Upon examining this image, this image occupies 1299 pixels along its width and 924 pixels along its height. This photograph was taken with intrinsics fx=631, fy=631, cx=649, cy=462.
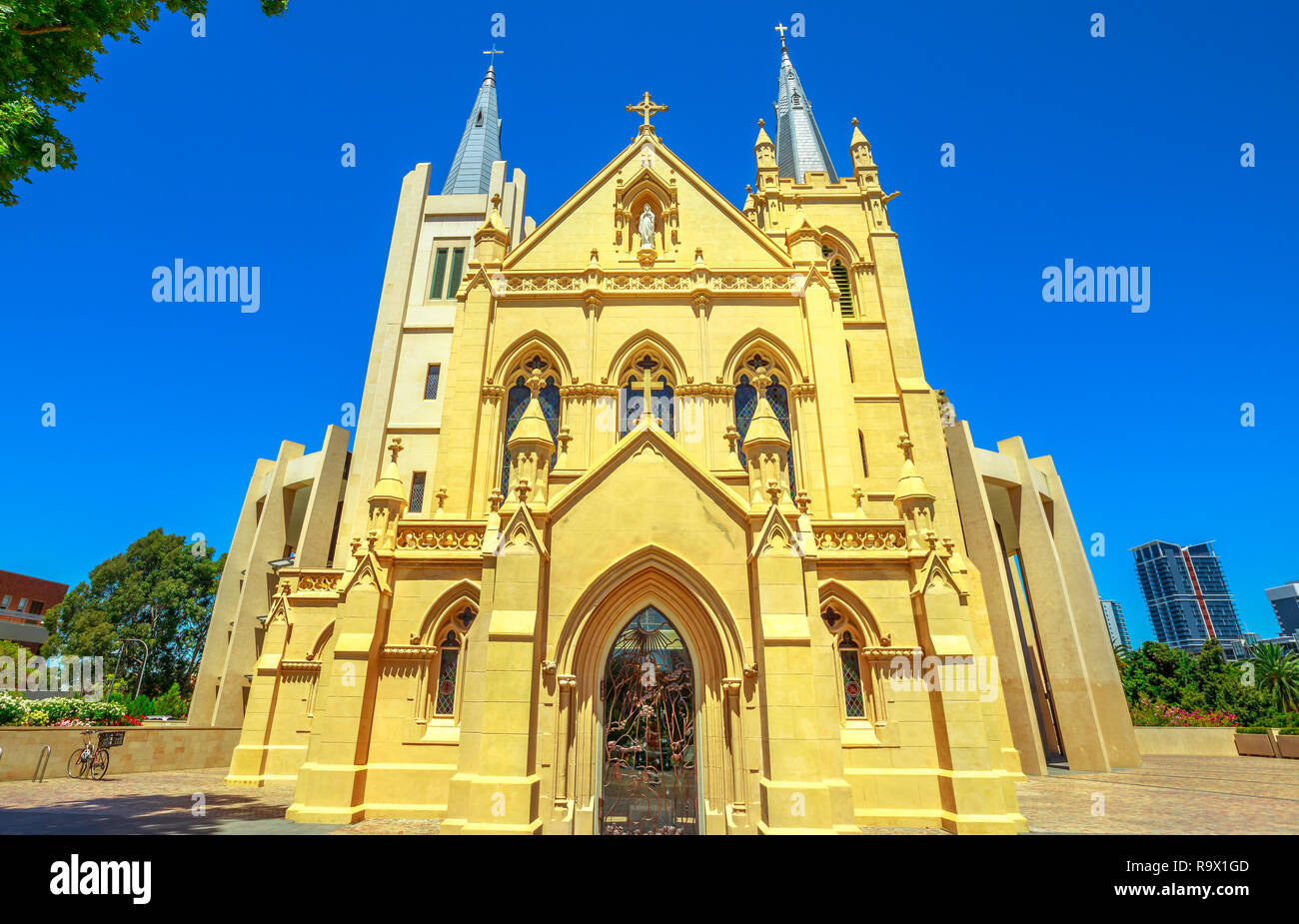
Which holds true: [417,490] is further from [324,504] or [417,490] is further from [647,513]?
[647,513]

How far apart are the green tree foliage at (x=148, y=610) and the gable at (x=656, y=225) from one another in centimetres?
3686

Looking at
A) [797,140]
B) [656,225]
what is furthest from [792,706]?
[797,140]

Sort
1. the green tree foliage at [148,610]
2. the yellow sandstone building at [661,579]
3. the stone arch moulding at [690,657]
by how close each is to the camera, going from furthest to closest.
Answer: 1. the green tree foliage at [148,610]
2. the yellow sandstone building at [661,579]
3. the stone arch moulding at [690,657]

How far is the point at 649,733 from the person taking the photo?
11695 millimetres

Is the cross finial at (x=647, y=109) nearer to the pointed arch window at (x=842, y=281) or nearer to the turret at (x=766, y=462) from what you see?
the pointed arch window at (x=842, y=281)

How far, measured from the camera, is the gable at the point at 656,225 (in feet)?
67.8

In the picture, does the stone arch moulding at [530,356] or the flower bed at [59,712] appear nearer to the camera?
the flower bed at [59,712]

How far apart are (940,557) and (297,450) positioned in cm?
3163

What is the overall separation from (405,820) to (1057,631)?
81.1 feet

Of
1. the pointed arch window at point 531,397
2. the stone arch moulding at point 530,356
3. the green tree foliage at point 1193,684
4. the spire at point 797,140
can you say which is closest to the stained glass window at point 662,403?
the stone arch moulding at point 530,356

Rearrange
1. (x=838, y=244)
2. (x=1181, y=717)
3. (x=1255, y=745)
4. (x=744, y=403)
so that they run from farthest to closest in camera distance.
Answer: (x=1181, y=717) < (x=1255, y=745) < (x=838, y=244) < (x=744, y=403)

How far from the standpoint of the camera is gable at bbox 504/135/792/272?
20672 mm

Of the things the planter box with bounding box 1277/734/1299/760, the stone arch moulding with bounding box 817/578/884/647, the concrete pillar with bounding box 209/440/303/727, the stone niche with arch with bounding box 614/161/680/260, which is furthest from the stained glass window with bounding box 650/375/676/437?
the planter box with bounding box 1277/734/1299/760
